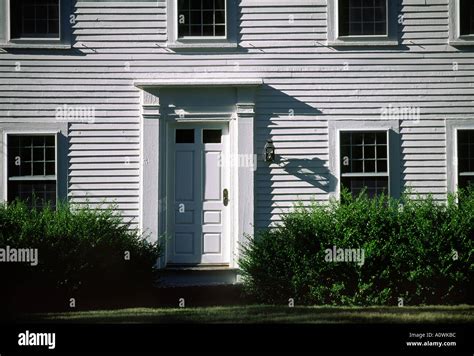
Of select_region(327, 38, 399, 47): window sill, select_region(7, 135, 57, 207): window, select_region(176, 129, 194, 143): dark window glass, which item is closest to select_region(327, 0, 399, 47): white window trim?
select_region(327, 38, 399, 47): window sill

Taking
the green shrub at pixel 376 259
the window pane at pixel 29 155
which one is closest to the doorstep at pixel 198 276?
the green shrub at pixel 376 259

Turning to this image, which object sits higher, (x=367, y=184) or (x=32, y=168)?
(x=32, y=168)

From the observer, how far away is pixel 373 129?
10.2m

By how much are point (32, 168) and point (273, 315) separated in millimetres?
4242

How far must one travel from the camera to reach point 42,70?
32.7ft

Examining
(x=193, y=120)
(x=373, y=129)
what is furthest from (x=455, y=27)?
(x=193, y=120)

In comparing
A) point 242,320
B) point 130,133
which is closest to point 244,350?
point 242,320

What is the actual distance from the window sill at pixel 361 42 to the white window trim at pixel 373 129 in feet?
3.57

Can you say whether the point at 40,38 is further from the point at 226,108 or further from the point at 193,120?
the point at 226,108

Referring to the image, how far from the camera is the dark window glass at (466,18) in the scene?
9.93 m

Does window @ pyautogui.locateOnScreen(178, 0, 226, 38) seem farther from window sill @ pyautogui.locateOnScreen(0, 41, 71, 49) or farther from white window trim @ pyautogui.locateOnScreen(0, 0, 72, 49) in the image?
window sill @ pyautogui.locateOnScreen(0, 41, 71, 49)

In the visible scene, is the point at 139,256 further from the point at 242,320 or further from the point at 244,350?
the point at 244,350

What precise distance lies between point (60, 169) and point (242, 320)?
3.89 meters

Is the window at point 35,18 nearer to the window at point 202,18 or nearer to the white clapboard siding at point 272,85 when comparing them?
the white clapboard siding at point 272,85
